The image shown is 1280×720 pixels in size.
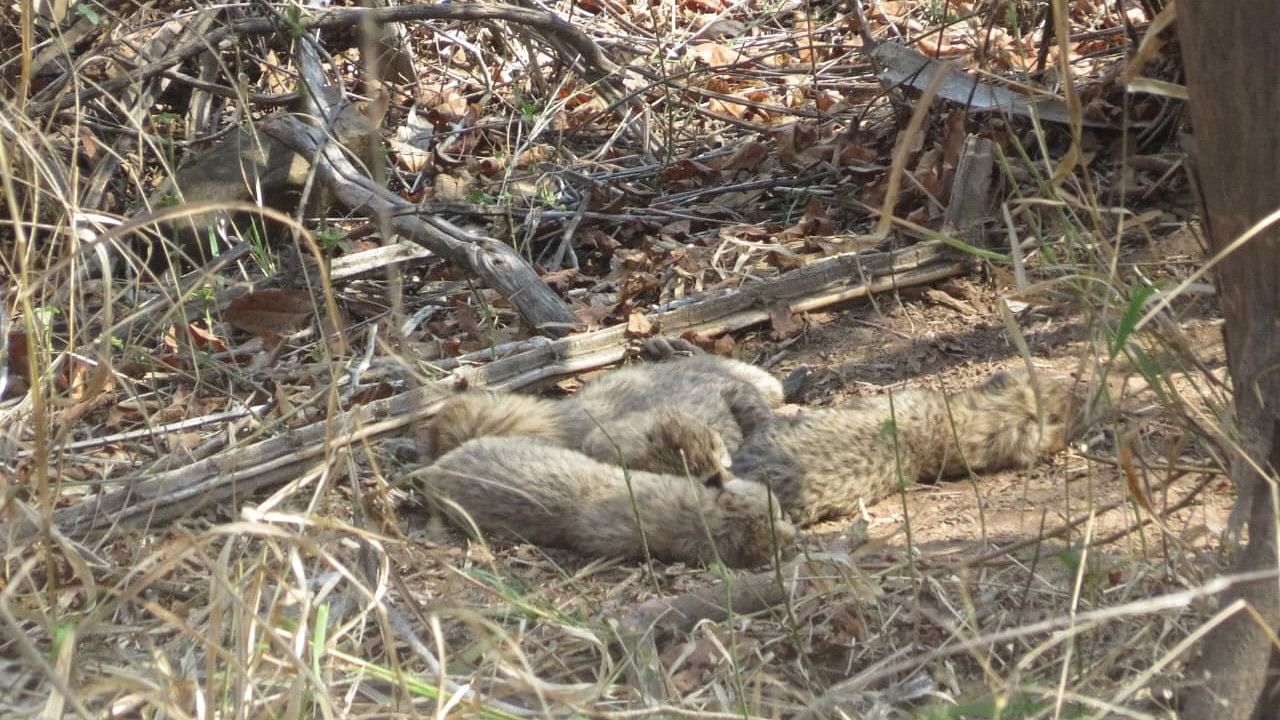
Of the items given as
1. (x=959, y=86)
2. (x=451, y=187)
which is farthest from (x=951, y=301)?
(x=451, y=187)

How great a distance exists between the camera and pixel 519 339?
5.75 metres

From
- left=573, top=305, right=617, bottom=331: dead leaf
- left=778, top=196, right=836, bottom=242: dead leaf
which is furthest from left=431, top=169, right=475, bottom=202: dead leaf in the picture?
left=778, top=196, right=836, bottom=242: dead leaf

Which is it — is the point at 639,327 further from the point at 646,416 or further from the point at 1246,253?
the point at 1246,253

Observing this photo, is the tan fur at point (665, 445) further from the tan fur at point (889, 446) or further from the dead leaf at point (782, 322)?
the dead leaf at point (782, 322)

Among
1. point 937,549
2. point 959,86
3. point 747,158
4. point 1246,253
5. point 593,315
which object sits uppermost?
point 1246,253

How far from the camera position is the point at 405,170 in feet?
24.8

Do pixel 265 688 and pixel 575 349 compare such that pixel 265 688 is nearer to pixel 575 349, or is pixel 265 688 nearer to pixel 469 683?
pixel 469 683

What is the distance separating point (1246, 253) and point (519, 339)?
3.72 metres

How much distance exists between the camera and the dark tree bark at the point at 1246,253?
7.66ft

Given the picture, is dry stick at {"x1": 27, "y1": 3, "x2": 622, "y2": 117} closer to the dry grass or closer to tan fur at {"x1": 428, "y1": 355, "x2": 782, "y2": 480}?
the dry grass

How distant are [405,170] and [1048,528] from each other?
15.7 ft

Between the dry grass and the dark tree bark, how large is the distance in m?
0.14

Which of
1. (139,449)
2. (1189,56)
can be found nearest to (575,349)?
(139,449)

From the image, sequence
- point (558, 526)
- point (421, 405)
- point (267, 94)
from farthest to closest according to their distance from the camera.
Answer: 1. point (267, 94)
2. point (421, 405)
3. point (558, 526)
